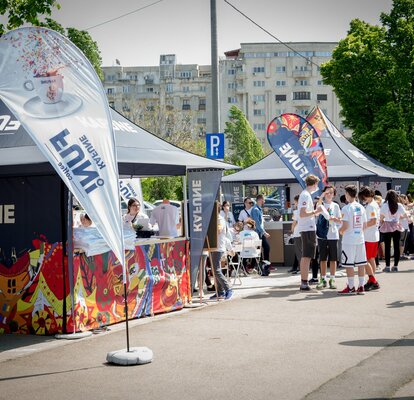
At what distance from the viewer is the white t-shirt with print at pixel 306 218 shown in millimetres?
15117

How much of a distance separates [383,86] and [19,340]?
34522 mm

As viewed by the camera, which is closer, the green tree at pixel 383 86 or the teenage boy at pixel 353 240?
the teenage boy at pixel 353 240

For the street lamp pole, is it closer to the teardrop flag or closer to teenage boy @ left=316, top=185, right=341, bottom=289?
the teardrop flag

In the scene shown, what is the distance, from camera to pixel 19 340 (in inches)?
420

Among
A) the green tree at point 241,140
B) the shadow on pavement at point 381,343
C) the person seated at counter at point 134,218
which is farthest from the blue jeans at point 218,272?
the green tree at point 241,140

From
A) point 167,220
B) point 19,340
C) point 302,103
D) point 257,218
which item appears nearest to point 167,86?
point 302,103

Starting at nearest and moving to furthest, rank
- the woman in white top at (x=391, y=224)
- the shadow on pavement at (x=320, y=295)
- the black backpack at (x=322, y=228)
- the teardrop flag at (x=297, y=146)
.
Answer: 1. the shadow on pavement at (x=320, y=295)
2. the black backpack at (x=322, y=228)
3. the teardrop flag at (x=297, y=146)
4. the woman in white top at (x=391, y=224)

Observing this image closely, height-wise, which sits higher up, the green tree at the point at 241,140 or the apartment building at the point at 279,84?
the apartment building at the point at 279,84

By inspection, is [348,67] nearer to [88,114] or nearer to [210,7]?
[210,7]

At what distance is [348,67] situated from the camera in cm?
4288

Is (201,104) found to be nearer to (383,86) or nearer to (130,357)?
(383,86)

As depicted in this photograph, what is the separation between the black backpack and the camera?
16.2 m

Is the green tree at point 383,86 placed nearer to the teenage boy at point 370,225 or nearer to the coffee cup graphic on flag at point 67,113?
the teenage boy at point 370,225

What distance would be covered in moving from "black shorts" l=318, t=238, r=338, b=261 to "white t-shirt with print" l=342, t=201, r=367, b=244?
1.25m
